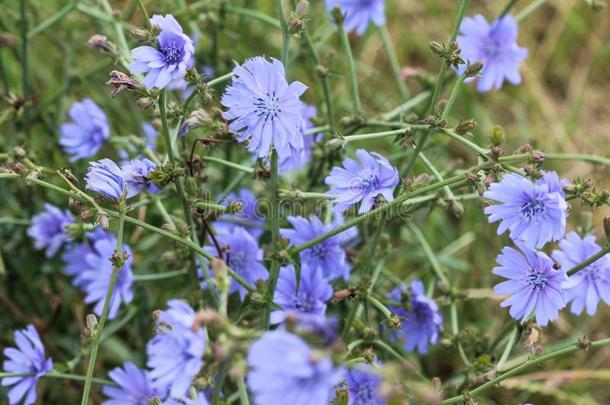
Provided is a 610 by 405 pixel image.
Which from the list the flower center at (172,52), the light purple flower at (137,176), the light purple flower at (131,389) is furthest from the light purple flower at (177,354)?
the light purple flower at (131,389)

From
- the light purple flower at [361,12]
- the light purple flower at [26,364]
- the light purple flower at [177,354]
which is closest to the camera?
the light purple flower at [177,354]

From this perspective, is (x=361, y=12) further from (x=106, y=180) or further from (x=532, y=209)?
(x=106, y=180)

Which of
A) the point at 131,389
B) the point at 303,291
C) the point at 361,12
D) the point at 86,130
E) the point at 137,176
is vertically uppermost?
the point at 361,12

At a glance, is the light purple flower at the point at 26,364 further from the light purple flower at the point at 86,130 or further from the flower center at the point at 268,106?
the flower center at the point at 268,106

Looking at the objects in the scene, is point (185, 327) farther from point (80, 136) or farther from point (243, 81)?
point (80, 136)

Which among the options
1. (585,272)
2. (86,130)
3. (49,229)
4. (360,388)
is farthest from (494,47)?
(49,229)
